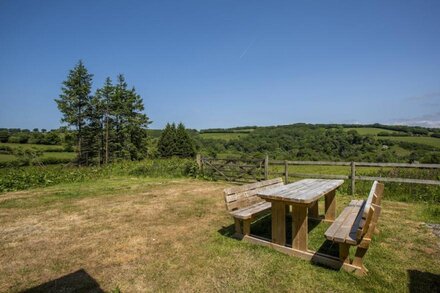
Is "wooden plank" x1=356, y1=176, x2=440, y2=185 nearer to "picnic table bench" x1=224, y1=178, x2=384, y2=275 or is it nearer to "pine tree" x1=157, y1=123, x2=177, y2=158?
"picnic table bench" x1=224, y1=178, x2=384, y2=275

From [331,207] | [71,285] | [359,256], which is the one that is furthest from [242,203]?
[71,285]

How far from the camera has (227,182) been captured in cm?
1259

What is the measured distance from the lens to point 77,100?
1256 inches

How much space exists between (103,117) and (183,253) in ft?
112

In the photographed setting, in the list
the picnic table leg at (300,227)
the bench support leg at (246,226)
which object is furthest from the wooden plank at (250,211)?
the picnic table leg at (300,227)

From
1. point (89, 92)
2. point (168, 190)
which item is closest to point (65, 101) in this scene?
point (89, 92)

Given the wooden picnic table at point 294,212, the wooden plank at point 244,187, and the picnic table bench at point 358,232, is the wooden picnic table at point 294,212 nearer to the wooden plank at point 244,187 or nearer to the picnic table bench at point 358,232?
the picnic table bench at point 358,232

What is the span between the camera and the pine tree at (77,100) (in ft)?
Result: 103

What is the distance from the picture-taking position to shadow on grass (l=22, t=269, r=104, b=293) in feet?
11.1

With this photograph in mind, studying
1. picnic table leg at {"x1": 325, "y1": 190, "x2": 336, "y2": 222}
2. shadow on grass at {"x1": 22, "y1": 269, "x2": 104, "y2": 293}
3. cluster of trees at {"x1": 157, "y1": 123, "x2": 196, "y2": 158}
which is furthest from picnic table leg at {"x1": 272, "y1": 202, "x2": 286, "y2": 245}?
cluster of trees at {"x1": 157, "y1": 123, "x2": 196, "y2": 158}

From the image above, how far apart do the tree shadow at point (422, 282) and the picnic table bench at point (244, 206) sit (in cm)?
240

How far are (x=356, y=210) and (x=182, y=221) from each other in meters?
3.84

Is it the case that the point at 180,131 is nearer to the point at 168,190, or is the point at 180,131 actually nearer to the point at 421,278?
the point at 168,190

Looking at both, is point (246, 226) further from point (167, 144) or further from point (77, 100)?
point (167, 144)
